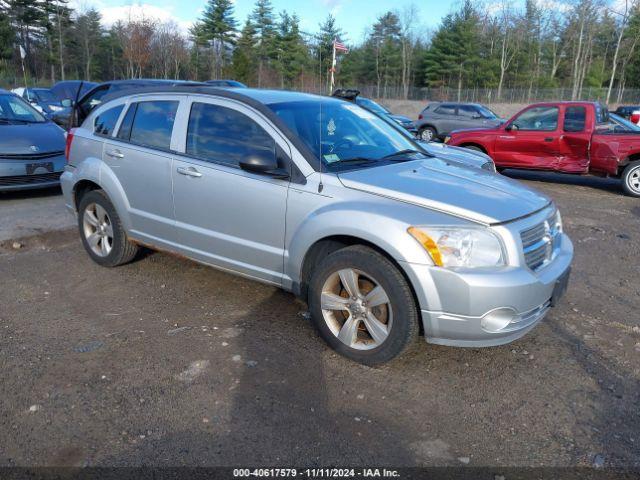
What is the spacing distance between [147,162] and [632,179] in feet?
29.1

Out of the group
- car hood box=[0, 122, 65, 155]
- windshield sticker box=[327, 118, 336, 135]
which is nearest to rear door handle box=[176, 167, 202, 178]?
windshield sticker box=[327, 118, 336, 135]

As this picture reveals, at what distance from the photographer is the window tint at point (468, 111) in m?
19.7

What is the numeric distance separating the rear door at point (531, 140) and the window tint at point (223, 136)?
26.8 ft

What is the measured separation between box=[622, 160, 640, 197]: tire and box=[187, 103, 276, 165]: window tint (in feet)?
27.4

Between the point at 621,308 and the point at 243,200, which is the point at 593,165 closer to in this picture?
the point at 621,308

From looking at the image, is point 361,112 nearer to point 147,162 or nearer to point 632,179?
point 147,162

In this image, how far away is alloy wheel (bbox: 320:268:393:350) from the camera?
10.8ft

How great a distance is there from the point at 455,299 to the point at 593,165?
829 centimetres

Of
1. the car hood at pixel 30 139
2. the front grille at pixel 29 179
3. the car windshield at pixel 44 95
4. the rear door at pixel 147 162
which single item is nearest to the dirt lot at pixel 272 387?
the rear door at pixel 147 162

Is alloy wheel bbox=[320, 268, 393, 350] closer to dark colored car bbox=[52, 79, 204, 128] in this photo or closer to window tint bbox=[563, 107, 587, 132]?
dark colored car bbox=[52, 79, 204, 128]

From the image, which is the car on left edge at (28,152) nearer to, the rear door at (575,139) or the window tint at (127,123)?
the window tint at (127,123)

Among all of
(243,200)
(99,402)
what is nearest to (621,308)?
(243,200)

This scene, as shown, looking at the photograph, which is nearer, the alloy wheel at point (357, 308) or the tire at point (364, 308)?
the tire at point (364, 308)

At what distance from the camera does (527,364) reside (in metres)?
3.51
